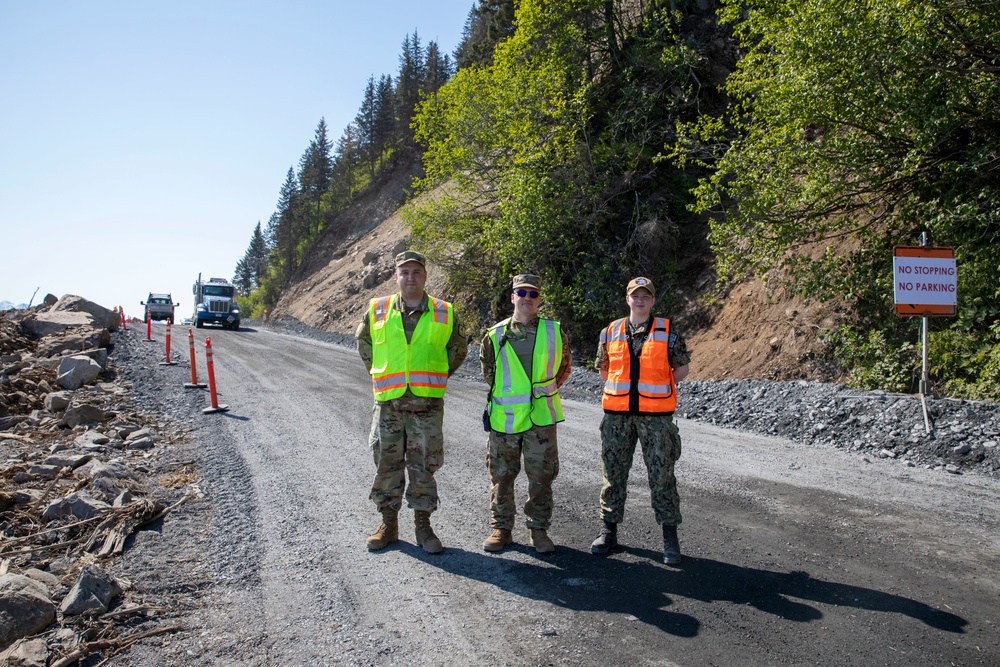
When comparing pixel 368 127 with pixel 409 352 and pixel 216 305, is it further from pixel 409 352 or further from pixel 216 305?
pixel 409 352

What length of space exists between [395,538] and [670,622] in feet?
7.41

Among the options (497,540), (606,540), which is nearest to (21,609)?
(497,540)

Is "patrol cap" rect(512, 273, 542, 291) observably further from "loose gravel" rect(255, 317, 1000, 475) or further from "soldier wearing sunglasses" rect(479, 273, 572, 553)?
"loose gravel" rect(255, 317, 1000, 475)

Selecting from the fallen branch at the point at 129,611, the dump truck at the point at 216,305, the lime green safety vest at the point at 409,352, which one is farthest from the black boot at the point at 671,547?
the dump truck at the point at 216,305

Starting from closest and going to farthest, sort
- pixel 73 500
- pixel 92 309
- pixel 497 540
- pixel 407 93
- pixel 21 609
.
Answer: pixel 21 609 < pixel 497 540 < pixel 73 500 < pixel 92 309 < pixel 407 93

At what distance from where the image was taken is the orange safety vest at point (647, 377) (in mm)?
4609

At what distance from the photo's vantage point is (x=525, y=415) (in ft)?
15.4

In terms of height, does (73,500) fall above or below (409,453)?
below

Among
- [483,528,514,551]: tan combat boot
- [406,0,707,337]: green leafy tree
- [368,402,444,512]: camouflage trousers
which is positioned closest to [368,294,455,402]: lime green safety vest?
[368,402,444,512]: camouflage trousers

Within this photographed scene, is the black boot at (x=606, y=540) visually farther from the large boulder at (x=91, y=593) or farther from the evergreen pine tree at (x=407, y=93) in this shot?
the evergreen pine tree at (x=407, y=93)

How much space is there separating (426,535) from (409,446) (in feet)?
2.26

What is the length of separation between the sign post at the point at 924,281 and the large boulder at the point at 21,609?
9552 millimetres

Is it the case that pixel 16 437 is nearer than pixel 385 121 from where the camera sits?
Yes

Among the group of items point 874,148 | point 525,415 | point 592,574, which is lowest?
point 592,574
